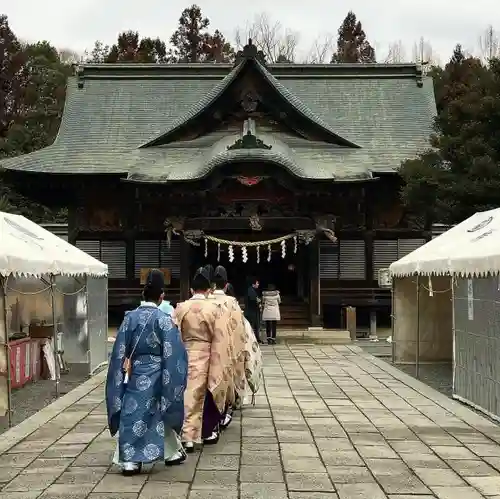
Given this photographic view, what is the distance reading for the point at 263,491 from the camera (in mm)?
5094

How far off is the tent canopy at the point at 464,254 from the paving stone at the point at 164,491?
12.5ft

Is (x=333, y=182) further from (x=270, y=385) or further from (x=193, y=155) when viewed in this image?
(x=270, y=385)

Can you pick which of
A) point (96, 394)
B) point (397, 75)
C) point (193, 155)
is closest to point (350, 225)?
point (193, 155)

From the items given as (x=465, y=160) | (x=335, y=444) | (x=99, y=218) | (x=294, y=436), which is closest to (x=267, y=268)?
(x=99, y=218)

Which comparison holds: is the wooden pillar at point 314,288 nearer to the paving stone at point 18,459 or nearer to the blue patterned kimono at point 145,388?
the paving stone at point 18,459

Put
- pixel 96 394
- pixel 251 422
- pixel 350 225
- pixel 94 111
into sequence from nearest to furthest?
pixel 251 422
pixel 96 394
pixel 350 225
pixel 94 111

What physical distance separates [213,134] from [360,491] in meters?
18.0

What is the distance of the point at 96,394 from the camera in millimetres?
10141

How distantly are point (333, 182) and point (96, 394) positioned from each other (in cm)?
1104

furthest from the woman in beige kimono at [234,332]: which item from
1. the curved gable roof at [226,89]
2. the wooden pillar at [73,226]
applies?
the wooden pillar at [73,226]

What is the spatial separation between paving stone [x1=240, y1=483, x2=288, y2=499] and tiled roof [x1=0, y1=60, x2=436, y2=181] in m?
14.2

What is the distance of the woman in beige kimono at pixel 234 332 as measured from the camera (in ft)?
23.3

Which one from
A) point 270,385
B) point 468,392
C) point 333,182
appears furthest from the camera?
point 333,182

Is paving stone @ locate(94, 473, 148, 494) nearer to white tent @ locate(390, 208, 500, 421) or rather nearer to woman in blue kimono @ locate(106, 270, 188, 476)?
woman in blue kimono @ locate(106, 270, 188, 476)
